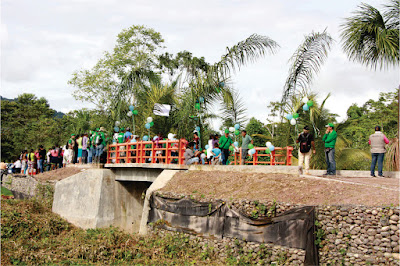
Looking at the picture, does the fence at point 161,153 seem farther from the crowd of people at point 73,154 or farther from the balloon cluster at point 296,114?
the balloon cluster at point 296,114

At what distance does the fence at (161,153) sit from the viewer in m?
15.7

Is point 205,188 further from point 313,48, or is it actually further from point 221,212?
point 313,48

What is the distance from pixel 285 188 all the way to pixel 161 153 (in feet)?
24.3

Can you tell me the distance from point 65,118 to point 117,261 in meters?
38.3

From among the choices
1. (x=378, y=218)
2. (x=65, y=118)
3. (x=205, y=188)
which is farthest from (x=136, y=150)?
(x=65, y=118)

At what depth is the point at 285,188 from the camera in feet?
38.0

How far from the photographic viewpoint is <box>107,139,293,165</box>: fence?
15.7 meters

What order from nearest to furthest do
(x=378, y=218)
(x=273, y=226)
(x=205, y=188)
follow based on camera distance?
1. (x=378, y=218)
2. (x=273, y=226)
3. (x=205, y=188)

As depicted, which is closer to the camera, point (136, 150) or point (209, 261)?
point (209, 261)

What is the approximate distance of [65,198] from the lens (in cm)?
2073

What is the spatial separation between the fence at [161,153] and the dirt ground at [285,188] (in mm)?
1470

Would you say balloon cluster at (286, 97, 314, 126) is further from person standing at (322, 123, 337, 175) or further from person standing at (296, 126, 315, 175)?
person standing at (296, 126, 315, 175)

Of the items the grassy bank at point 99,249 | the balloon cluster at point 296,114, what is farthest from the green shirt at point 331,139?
the grassy bank at point 99,249

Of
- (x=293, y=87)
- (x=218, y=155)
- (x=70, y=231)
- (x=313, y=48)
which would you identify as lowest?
(x=70, y=231)
